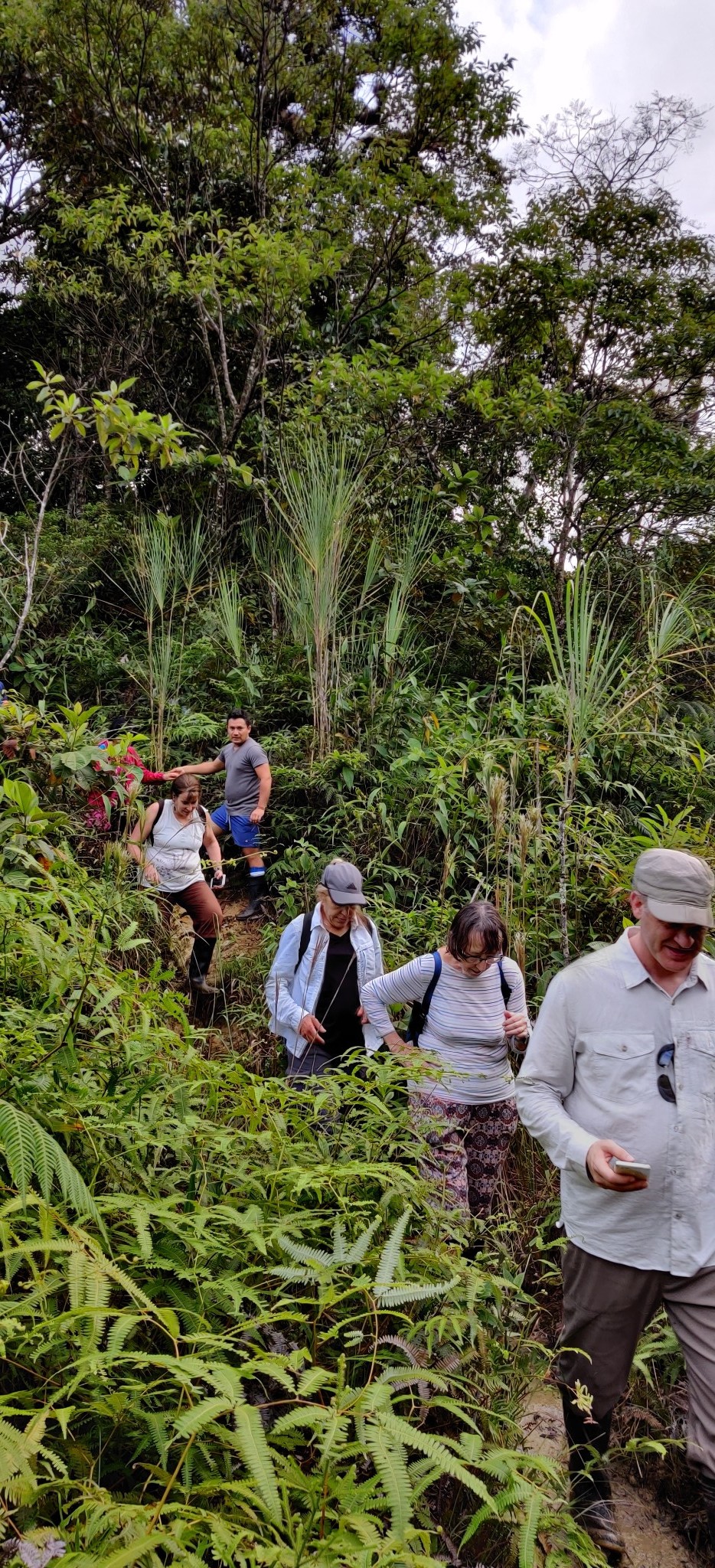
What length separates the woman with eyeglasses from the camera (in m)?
3.21

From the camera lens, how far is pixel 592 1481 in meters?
2.23

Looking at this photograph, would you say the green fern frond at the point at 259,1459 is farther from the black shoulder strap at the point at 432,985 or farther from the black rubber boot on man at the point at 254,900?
the black rubber boot on man at the point at 254,900

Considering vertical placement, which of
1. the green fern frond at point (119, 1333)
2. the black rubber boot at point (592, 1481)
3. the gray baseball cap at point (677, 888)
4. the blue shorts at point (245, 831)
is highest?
the gray baseball cap at point (677, 888)

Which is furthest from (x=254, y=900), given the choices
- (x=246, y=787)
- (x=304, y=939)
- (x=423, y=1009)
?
(x=423, y=1009)

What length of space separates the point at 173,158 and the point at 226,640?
5.79 meters

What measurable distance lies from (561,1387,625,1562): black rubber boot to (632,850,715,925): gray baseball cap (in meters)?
1.21

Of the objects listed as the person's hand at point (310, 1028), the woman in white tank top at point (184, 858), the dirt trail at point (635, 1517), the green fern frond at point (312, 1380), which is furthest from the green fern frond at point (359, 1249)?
the woman in white tank top at point (184, 858)

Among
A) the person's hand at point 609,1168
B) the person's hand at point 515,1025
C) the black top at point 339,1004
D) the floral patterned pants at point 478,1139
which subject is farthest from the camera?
the black top at point 339,1004

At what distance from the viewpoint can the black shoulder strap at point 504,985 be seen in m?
3.35

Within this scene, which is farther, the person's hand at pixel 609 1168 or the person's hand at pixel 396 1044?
the person's hand at pixel 396 1044

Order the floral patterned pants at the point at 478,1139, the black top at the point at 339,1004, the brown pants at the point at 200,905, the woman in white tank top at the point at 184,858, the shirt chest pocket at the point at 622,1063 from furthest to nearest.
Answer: the brown pants at the point at 200,905, the woman in white tank top at the point at 184,858, the black top at the point at 339,1004, the floral patterned pants at the point at 478,1139, the shirt chest pocket at the point at 622,1063

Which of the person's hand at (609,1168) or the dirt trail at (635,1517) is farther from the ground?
the person's hand at (609,1168)

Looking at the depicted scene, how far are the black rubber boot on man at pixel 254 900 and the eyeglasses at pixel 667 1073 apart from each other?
3730mm

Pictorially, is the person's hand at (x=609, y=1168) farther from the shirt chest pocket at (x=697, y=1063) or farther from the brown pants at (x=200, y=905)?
the brown pants at (x=200, y=905)
